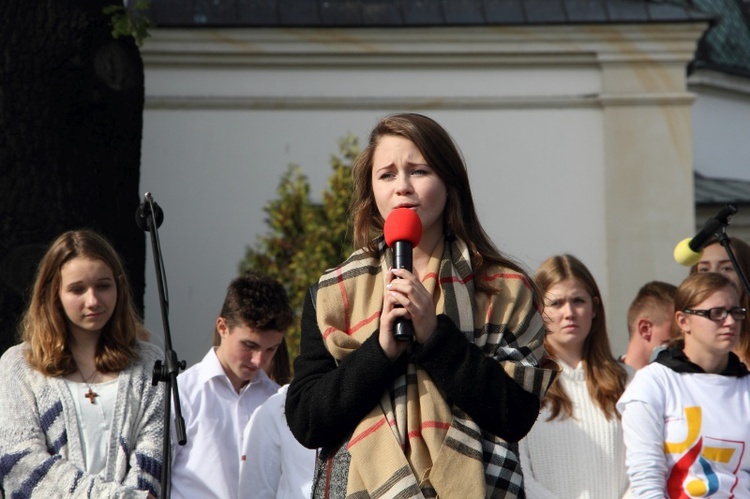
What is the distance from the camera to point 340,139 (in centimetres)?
1409

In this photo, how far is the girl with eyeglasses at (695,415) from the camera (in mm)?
5305

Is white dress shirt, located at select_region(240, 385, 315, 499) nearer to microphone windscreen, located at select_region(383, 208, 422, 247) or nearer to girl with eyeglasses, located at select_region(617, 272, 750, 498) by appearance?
girl with eyeglasses, located at select_region(617, 272, 750, 498)

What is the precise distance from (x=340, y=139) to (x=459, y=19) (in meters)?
1.88

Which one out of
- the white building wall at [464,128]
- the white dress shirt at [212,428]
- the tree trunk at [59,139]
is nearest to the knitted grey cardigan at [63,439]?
the white dress shirt at [212,428]

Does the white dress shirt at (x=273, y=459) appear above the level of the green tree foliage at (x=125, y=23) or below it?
below

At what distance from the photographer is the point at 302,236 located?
1188 centimetres

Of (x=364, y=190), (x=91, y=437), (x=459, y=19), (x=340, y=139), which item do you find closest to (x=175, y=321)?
(x=340, y=139)

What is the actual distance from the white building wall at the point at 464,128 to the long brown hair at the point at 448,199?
10325mm

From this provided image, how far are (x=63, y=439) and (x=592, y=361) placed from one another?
7.78 ft

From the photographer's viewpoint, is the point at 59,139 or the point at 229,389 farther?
the point at 59,139

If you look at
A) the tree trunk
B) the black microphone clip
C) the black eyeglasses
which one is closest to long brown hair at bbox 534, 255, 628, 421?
the black eyeglasses

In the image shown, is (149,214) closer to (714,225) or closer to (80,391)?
(80,391)

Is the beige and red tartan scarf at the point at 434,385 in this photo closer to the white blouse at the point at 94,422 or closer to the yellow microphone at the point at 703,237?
the white blouse at the point at 94,422

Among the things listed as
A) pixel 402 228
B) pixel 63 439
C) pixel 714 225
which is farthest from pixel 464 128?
pixel 402 228
